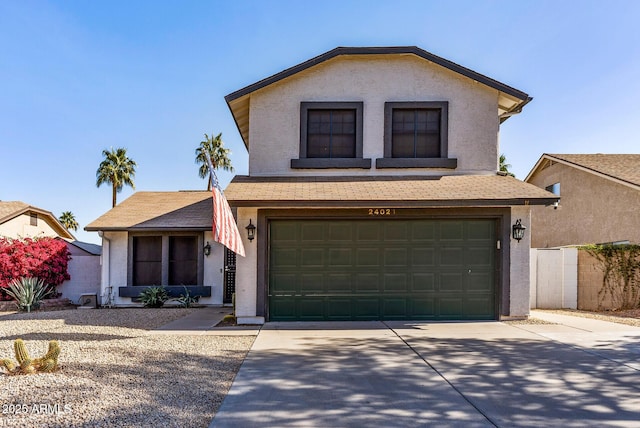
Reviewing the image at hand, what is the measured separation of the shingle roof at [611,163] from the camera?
15.9 m

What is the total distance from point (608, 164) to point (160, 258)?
19.0 metres

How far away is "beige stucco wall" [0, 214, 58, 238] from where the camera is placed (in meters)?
18.7

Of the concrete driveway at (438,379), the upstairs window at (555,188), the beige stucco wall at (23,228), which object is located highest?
the upstairs window at (555,188)

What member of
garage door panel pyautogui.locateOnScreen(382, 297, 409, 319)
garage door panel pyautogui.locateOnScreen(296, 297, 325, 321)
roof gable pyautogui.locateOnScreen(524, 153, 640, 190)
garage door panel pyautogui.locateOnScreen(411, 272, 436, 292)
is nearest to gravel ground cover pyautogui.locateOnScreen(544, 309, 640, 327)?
garage door panel pyautogui.locateOnScreen(411, 272, 436, 292)

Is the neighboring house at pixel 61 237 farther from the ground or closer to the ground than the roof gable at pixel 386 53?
closer to the ground

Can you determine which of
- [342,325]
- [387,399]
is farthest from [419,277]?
[387,399]

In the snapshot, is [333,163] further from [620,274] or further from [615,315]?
[620,274]

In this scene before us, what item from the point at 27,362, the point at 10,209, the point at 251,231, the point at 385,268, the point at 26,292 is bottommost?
the point at 26,292

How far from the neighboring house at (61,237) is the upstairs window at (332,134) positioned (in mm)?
8861

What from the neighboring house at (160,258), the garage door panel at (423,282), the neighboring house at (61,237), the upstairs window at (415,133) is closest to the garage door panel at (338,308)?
the garage door panel at (423,282)

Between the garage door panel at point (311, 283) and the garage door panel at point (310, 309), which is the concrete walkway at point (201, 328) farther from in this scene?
the garage door panel at point (311, 283)

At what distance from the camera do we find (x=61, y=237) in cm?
1914

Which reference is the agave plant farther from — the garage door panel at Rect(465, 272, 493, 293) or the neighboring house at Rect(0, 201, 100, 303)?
the garage door panel at Rect(465, 272, 493, 293)

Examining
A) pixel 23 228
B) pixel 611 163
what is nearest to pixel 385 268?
pixel 611 163
